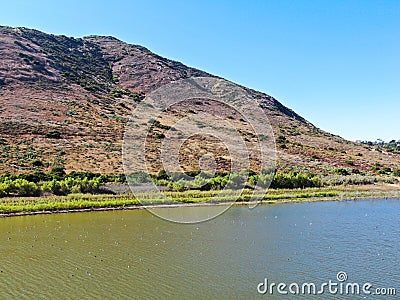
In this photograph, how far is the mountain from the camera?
186ft

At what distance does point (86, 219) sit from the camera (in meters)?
28.0

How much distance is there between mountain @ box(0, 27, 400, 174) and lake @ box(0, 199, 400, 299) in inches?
1068

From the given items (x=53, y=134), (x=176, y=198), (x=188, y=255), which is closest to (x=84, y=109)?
(x=53, y=134)

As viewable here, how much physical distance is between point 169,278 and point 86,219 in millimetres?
14870

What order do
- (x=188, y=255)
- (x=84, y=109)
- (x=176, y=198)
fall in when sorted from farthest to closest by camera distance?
(x=84, y=109) < (x=176, y=198) < (x=188, y=255)

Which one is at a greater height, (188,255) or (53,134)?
(53,134)

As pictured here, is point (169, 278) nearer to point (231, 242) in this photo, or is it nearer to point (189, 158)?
point (231, 242)

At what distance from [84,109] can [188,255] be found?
68.6m

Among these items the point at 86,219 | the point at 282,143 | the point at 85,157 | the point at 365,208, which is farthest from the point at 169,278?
the point at 282,143

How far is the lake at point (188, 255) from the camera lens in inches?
553

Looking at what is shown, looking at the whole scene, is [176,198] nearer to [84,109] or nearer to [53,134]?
[53,134]

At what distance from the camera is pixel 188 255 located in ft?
59.3

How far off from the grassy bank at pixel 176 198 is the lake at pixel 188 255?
3.03 metres

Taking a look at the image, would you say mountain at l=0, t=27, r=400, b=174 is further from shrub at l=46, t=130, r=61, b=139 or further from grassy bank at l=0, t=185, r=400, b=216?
grassy bank at l=0, t=185, r=400, b=216
